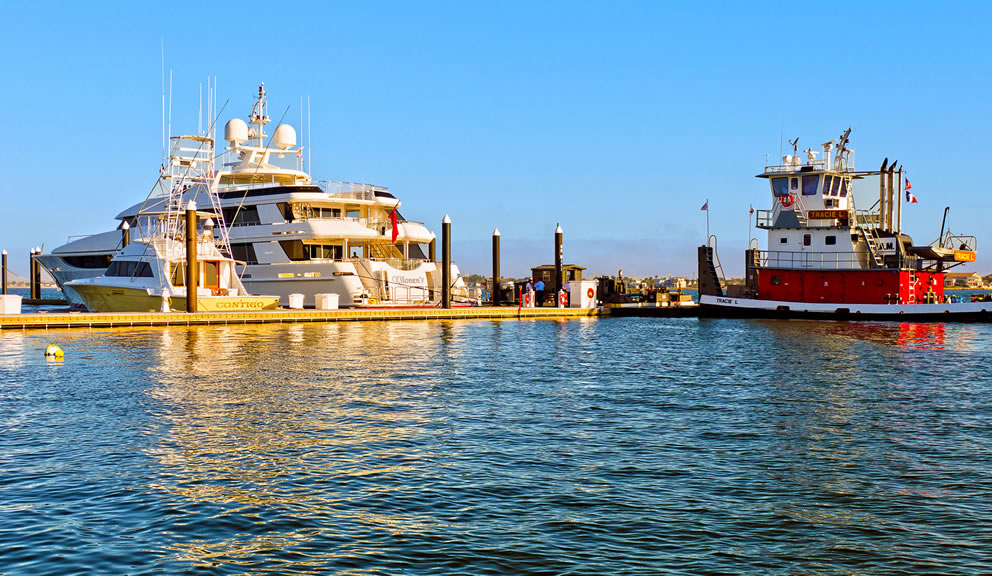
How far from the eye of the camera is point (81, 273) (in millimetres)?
56156

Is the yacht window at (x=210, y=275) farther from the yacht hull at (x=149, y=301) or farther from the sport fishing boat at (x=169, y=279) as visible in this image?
the yacht hull at (x=149, y=301)

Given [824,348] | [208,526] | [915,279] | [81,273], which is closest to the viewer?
[208,526]

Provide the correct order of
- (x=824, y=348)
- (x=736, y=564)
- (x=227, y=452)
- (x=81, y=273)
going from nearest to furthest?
(x=736, y=564) → (x=227, y=452) → (x=824, y=348) → (x=81, y=273)

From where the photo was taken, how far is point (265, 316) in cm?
3753

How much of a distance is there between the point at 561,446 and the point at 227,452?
4941mm

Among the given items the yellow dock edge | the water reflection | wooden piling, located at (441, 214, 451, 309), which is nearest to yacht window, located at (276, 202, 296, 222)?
the yellow dock edge

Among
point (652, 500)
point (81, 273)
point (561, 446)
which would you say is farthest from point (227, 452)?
point (81, 273)

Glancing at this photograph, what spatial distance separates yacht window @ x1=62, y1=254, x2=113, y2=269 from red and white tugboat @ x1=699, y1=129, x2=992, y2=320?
39209 mm

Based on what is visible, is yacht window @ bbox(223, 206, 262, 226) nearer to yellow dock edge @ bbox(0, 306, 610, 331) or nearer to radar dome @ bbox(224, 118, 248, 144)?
radar dome @ bbox(224, 118, 248, 144)

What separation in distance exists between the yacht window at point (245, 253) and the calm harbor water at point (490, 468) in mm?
24659

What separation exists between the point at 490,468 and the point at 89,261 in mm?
53167

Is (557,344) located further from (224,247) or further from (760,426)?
(224,247)

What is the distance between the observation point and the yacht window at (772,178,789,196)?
46.0 meters

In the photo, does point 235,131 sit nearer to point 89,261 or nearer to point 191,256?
point 89,261
